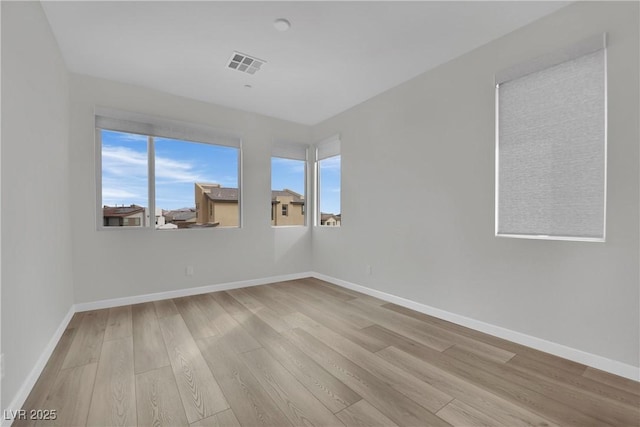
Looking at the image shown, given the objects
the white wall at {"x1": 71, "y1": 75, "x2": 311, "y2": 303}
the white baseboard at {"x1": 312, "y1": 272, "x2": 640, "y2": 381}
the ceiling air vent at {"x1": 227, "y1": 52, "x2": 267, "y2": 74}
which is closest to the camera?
the white baseboard at {"x1": 312, "y1": 272, "x2": 640, "y2": 381}

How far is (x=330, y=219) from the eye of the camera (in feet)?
15.3

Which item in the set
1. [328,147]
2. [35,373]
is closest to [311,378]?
[35,373]

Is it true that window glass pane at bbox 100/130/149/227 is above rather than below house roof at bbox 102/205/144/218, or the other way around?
above

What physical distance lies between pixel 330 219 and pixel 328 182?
66 centimetres

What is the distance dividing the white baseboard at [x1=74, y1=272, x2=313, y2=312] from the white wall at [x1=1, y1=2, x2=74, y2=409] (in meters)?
0.51

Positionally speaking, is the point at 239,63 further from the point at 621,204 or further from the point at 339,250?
the point at 621,204

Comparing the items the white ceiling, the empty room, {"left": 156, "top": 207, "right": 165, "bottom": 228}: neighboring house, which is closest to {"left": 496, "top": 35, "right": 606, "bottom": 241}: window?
the empty room

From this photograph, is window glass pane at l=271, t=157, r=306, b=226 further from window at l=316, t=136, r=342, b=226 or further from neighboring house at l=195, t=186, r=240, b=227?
neighboring house at l=195, t=186, r=240, b=227

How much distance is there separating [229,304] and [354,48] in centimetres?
322

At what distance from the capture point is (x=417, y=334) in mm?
2529

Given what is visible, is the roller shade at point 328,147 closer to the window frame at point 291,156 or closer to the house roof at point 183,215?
the window frame at point 291,156

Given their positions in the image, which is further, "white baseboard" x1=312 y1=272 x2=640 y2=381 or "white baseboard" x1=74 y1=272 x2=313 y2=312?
"white baseboard" x1=74 y1=272 x2=313 y2=312

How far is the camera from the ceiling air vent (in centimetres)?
278

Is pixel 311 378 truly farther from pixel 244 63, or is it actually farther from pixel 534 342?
pixel 244 63
